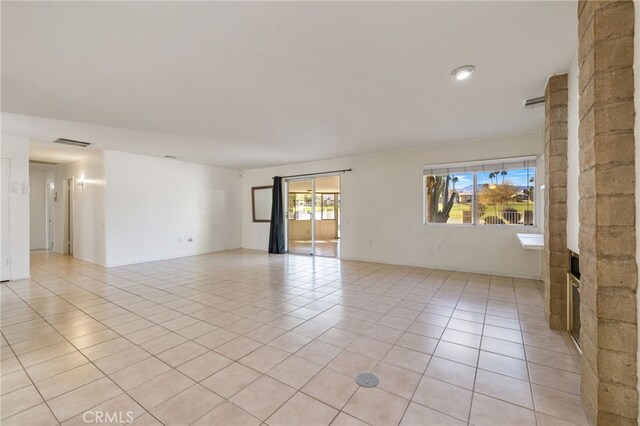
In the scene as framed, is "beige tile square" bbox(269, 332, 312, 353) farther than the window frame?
No

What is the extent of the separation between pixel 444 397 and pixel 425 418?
27 centimetres

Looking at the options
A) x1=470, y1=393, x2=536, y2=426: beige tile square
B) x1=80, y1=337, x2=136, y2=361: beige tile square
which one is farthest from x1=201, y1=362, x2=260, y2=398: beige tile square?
x1=470, y1=393, x2=536, y2=426: beige tile square

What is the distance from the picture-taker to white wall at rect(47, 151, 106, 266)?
595cm

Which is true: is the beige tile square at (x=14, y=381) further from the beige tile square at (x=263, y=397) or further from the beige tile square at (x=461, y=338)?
the beige tile square at (x=461, y=338)

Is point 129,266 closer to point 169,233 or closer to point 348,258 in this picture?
point 169,233

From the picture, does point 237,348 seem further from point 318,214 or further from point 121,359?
point 318,214

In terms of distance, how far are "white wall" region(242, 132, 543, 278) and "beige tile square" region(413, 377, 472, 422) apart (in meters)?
3.77

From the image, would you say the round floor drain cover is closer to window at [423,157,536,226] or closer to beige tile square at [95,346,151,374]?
beige tile square at [95,346,151,374]

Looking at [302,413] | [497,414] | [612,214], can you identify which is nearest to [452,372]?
[497,414]

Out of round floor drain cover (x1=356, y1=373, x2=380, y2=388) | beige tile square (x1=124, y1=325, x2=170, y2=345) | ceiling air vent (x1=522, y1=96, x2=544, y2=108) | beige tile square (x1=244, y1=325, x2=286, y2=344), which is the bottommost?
beige tile square (x1=124, y1=325, x2=170, y2=345)

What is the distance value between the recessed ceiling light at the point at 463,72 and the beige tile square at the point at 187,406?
3.23 metres

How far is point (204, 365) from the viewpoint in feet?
7.10

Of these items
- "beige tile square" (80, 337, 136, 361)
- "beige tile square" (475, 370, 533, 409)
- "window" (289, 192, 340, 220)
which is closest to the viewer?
"beige tile square" (475, 370, 533, 409)

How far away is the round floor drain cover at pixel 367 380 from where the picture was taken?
1.91 metres
